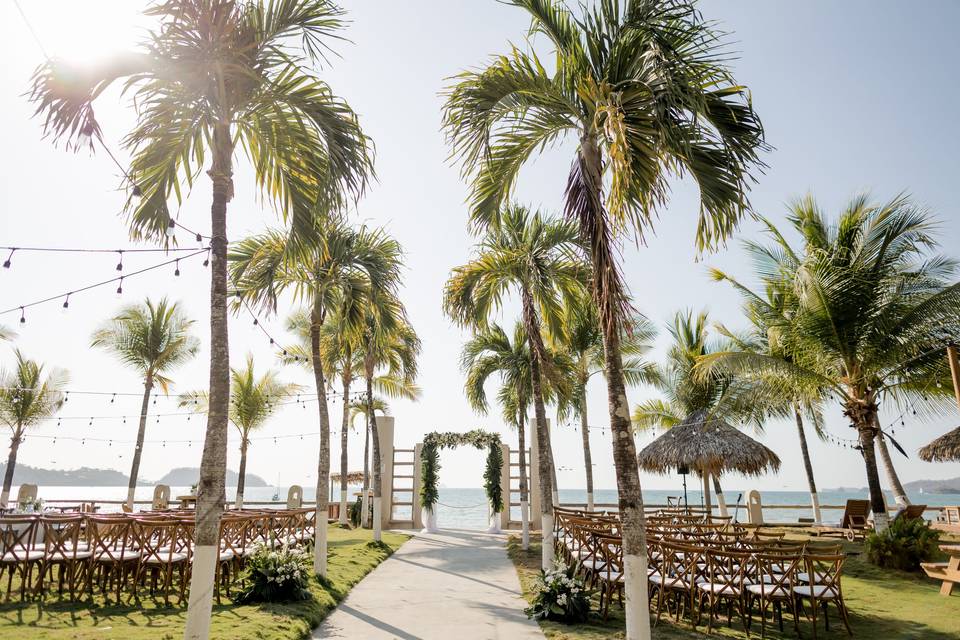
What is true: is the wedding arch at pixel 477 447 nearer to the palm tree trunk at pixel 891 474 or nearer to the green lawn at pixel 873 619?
the green lawn at pixel 873 619

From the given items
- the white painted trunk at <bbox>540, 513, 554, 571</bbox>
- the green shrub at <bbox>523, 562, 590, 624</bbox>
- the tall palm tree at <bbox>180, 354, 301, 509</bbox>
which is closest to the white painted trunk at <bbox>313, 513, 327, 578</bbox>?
the green shrub at <bbox>523, 562, 590, 624</bbox>

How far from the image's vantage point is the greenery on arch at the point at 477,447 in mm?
18578

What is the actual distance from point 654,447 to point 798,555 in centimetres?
1099

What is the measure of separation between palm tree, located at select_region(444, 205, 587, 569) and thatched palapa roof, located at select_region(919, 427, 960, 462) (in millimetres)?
17785

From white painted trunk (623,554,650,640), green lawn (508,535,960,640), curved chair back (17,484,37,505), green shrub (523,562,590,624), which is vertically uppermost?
curved chair back (17,484,37,505)

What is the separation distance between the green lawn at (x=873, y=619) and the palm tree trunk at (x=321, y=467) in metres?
3.15

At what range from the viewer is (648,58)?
515 cm

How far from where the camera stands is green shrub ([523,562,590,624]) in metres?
6.76

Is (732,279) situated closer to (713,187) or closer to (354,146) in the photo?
(713,187)

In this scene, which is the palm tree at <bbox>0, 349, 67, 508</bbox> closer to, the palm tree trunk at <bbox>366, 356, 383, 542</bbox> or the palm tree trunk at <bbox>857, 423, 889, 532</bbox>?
the palm tree trunk at <bbox>366, 356, 383, 542</bbox>

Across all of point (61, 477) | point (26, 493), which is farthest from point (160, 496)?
point (61, 477)

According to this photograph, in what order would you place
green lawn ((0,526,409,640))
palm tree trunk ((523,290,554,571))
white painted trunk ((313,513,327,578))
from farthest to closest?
palm tree trunk ((523,290,554,571)) → white painted trunk ((313,513,327,578)) → green lawn ((0,526,409,640))

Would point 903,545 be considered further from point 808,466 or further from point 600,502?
point 600,502

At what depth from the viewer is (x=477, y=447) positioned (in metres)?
18.7
